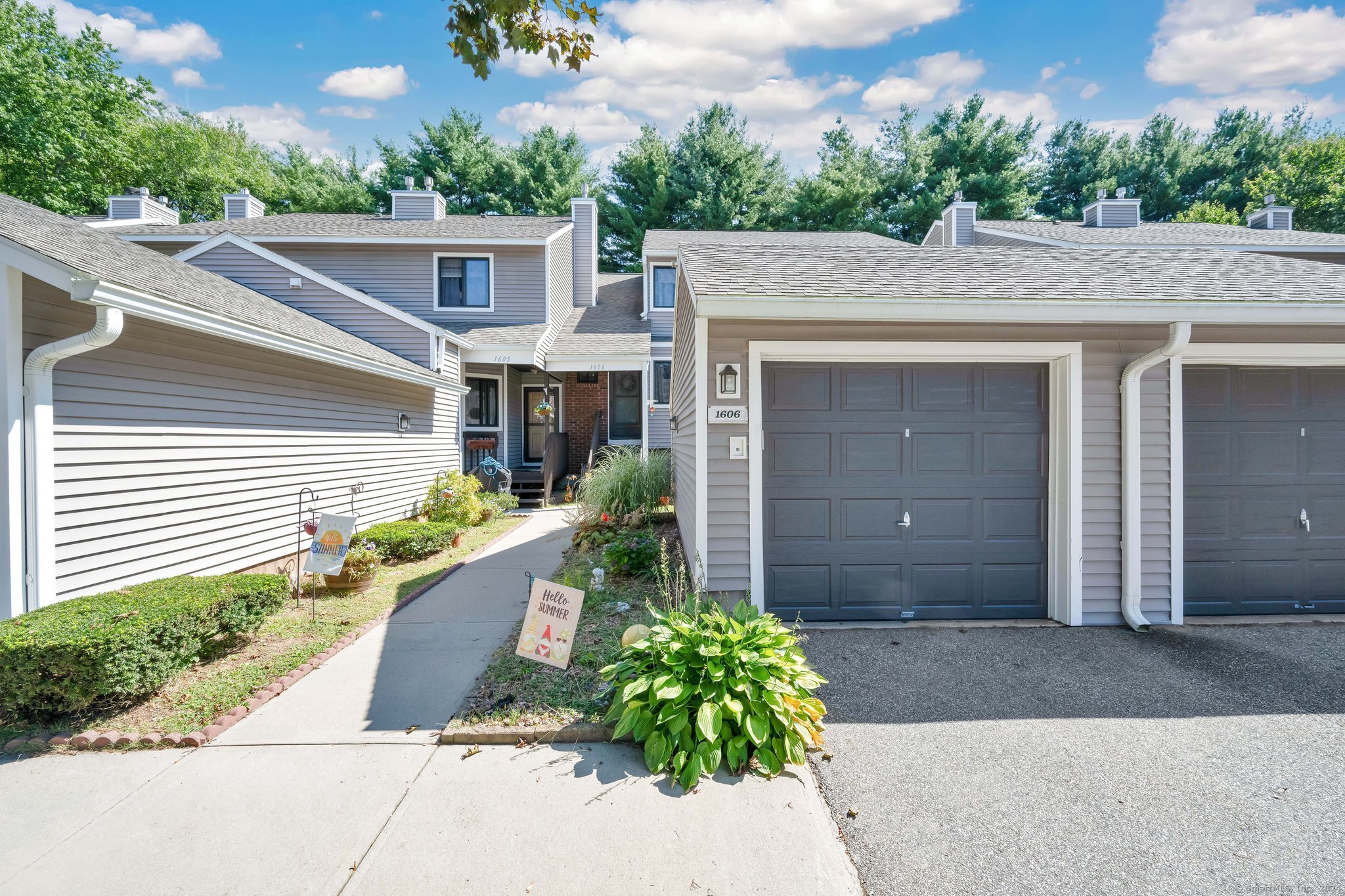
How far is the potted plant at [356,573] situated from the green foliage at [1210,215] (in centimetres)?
2883

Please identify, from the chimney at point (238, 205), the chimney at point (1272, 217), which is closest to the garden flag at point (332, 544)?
the chimney at point (238, 205)

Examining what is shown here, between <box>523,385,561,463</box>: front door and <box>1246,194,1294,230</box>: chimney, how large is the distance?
19060 mm

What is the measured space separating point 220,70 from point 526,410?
16.2m

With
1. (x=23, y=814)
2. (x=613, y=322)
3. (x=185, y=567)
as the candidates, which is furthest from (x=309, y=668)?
(x=613, y=322)

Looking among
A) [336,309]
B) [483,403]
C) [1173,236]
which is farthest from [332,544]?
[1173,236]

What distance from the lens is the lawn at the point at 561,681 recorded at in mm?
3408

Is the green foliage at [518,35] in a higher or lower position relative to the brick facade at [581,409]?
higher

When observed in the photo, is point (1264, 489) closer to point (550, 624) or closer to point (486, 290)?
point (550, 624)

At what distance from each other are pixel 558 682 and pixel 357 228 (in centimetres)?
1352

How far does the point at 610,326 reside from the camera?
15.1 metres

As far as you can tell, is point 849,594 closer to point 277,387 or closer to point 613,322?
point 277,387

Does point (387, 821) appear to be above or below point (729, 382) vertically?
below

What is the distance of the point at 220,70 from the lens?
19109mm

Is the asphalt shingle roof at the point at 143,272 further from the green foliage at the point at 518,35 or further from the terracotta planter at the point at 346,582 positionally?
the green foliage at the point at 518,35
